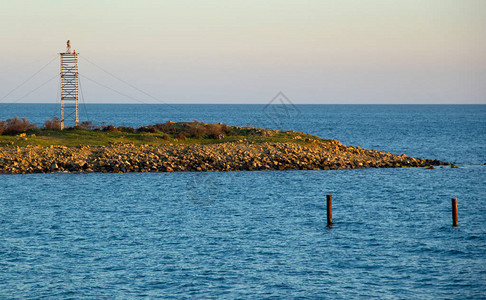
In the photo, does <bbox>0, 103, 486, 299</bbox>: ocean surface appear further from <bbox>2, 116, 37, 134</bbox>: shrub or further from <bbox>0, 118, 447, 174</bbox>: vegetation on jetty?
<bbox>2, 116, 37, 134</bbox>: shrub

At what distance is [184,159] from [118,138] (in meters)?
11.4

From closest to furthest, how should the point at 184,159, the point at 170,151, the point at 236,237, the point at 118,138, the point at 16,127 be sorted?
the point at 236,237 < the point at 184,159 < the point at 170,151 < the point at 118,138 < the point at 16,127

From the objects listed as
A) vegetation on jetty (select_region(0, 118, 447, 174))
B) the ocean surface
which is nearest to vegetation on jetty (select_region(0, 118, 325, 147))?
vegetation on jetty (select_region(0, 118, 447, 174))

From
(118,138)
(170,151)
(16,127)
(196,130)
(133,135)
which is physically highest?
(16,127)

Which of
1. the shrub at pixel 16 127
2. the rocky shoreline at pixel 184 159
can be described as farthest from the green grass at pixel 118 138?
the rocky shoreline at pixel 184 159

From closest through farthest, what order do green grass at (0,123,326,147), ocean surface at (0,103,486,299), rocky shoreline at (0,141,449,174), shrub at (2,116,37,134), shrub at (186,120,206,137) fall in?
1. ocean surface at (0,103,486,299)
2. rocky shoreline at (0,141,449,174)
3. green grass at (0,123,326,147)
4. shrub at (2,116,37,134)
5. shrub at (186,120,206,137)

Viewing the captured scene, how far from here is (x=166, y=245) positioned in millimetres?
27516

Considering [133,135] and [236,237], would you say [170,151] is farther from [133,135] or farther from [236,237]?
[236,237]

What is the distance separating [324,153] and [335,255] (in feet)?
111

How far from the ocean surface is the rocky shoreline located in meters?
1.76

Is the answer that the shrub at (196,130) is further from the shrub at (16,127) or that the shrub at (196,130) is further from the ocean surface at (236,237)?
the shrub at (16,127)

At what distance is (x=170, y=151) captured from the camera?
55844 millimetres

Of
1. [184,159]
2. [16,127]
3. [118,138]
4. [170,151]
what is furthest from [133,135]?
[16,127]

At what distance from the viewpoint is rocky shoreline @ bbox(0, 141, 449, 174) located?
51406mm
